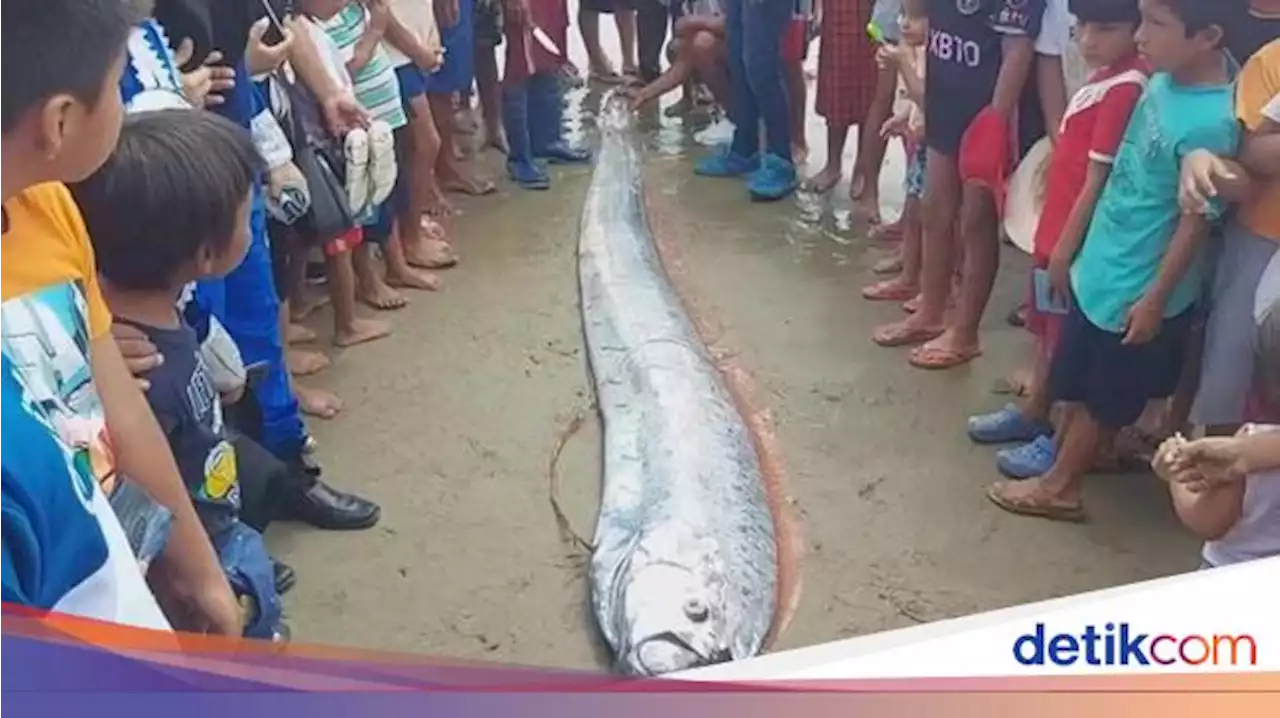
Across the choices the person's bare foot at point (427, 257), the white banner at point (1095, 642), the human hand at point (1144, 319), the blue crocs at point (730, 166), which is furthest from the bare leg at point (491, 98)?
the white banner at point (1095, 642)

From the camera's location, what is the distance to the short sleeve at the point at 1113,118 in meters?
3.04

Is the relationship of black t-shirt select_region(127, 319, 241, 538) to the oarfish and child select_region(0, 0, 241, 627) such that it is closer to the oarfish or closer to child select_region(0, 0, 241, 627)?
child select_region(0, 0, 241, 627)

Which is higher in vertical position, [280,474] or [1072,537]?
[280,474]

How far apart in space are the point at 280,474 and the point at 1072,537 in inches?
65.4

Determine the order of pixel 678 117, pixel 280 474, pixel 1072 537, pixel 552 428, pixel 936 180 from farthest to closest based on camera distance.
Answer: pixel 678 117
pixel 936 180
pixel 552 428
pixel 1072 537
pixel 280 474

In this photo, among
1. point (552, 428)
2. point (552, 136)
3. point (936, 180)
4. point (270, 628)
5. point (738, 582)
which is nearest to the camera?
point (270, 628)

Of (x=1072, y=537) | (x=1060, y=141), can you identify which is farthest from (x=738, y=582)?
(x=1060, y=141)

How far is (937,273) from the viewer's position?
13.4 ft

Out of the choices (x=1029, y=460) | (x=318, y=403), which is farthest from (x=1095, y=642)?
(x=318, y=403)

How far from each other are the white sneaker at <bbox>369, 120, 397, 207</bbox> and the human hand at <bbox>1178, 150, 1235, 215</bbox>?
2.15 metres

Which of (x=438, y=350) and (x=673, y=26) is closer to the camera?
(x=438, y=350)

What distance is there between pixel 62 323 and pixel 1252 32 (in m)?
2.28

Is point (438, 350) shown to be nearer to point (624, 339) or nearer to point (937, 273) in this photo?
point (624, 339)

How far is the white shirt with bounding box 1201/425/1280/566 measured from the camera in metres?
2.20
